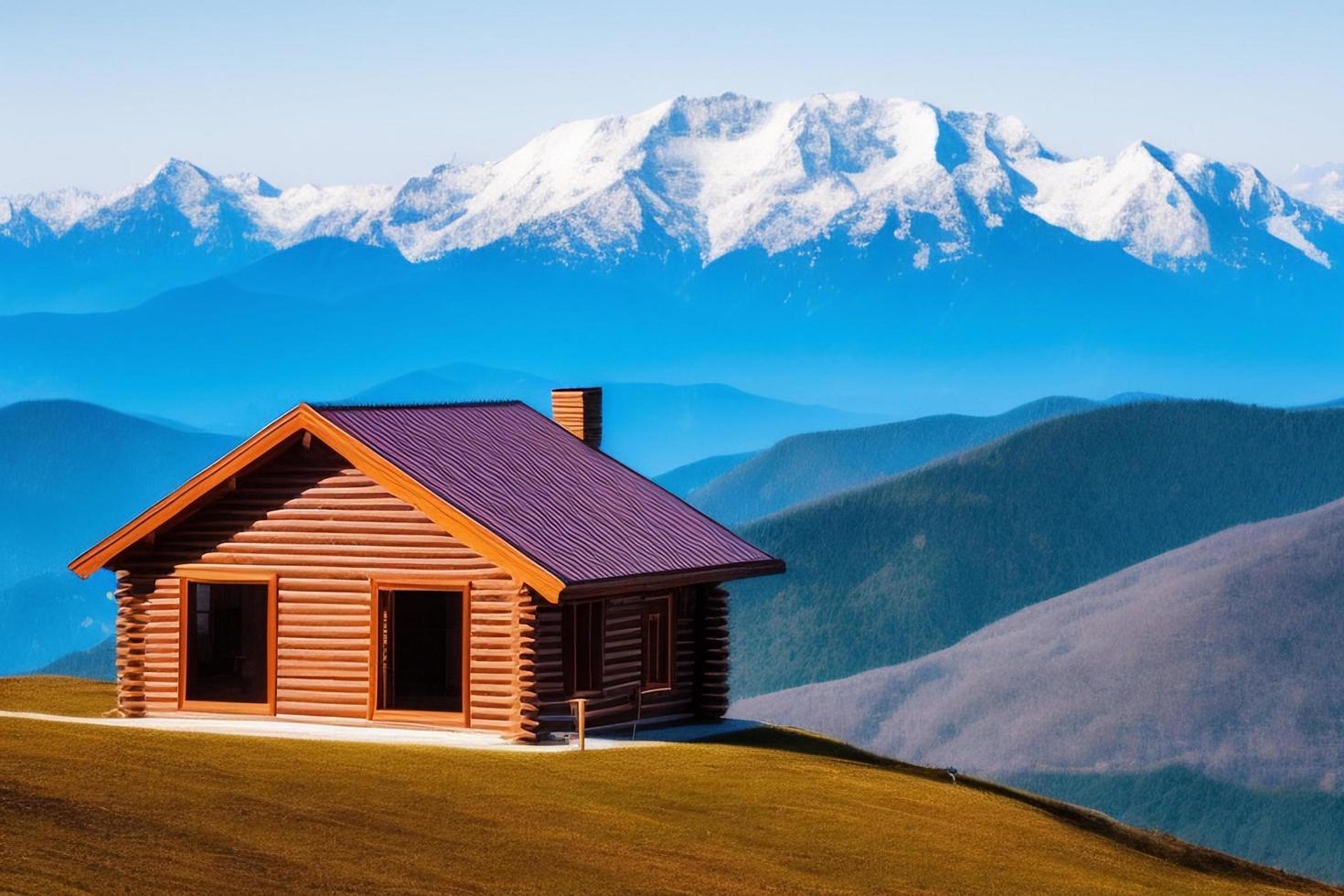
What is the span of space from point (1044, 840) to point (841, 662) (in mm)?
85618

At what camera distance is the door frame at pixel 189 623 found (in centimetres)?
3803

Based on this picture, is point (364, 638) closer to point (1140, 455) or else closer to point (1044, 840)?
point (1044, 840)

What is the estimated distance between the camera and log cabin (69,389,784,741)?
36.2m

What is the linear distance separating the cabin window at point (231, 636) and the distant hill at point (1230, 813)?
34.2m

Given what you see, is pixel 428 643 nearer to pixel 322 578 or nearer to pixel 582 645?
pixel 322 578

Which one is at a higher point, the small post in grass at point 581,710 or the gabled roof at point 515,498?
the gabled roof at point 515,498

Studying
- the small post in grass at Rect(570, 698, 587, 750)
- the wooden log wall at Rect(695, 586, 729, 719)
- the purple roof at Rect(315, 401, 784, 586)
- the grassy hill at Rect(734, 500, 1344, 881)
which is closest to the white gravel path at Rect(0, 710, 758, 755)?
the small post in grass at Rect(570, 698, 587, 750)

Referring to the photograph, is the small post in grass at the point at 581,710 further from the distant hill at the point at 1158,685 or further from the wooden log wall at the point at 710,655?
the distant hill at the point at 1158,685

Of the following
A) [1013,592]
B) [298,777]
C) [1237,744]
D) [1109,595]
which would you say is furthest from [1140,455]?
[298,777]

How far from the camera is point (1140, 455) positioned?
138875mm

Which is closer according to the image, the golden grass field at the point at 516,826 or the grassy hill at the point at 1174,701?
the golden grass field at the point at 516,826

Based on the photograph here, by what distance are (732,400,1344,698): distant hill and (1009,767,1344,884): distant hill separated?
130 feet

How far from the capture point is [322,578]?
123 ft

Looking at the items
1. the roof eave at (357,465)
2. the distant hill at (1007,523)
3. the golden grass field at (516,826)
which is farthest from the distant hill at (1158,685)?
the roof eave at (357,465)
